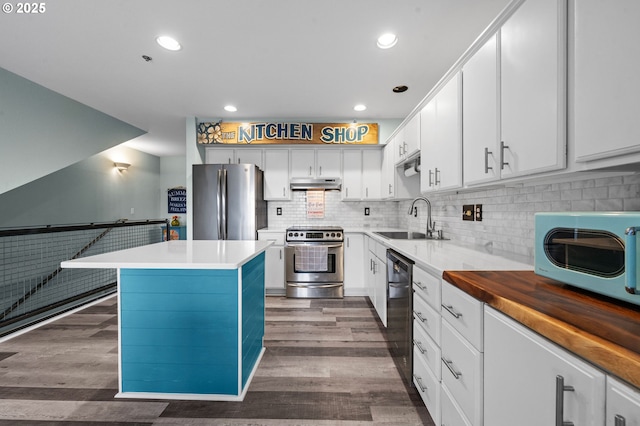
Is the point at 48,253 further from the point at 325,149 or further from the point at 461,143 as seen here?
the point at 461,143

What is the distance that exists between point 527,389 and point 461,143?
4.88 ft

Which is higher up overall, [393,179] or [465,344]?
[393,179]

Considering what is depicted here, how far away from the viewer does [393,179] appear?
12.0 feet

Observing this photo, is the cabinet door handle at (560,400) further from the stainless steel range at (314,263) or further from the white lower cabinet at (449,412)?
the stainless steel range at (314,263)

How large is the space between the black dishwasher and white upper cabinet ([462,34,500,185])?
0.73 m

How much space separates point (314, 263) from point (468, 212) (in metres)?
2.14

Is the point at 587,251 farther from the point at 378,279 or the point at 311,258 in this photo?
the point at 311,258

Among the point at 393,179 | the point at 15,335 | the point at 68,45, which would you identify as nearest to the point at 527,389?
the point at 393,179

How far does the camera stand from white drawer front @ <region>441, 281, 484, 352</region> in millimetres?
1053

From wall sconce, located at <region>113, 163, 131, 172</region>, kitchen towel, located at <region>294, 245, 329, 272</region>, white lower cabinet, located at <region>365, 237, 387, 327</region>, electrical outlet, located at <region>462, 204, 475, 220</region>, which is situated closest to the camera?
electrical outlet, located at <region>462, 204, 475, 220</region>

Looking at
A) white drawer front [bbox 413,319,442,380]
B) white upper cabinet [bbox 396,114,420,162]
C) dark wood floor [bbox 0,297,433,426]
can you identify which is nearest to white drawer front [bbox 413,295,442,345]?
white drawer front [bbox 413,319,442,380]

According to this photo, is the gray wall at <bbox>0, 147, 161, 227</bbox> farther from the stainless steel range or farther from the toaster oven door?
the toaster oven door

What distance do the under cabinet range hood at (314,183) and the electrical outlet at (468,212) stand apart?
207 cm

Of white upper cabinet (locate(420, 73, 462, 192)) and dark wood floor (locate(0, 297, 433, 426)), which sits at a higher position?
white upper cabinet (locate(420, 73, 462, 192))
